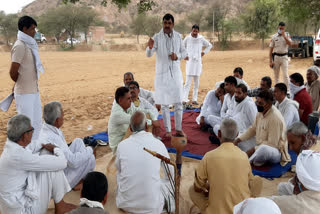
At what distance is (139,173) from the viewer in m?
3.04

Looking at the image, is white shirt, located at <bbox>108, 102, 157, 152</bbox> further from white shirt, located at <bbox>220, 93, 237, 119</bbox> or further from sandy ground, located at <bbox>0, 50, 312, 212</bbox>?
white shirt, located at <bbox>220, 93, 237, 119</bbox>

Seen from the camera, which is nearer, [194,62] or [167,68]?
[167,68]

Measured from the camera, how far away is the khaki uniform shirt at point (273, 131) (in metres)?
4.32

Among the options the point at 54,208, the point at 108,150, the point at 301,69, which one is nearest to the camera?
the point at 54,208

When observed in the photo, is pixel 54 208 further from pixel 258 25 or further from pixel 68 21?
pixel 68 21

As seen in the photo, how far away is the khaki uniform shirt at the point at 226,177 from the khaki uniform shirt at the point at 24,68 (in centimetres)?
292

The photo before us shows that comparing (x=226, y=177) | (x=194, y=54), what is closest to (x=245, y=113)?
(x=226, y=177)

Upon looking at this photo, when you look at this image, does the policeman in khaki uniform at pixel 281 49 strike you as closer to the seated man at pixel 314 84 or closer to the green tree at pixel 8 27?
the seated man at pixel 314 84

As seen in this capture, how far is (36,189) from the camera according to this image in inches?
118

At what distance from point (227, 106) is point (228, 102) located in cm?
11

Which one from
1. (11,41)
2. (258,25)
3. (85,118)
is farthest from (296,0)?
(11,41)

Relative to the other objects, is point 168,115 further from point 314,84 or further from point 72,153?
point 314,84

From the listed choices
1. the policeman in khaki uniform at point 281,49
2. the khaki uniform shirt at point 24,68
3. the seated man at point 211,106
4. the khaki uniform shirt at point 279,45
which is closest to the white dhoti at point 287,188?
the seated man at point 211,106

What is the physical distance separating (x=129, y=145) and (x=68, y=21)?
4025cm
